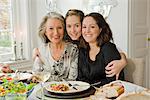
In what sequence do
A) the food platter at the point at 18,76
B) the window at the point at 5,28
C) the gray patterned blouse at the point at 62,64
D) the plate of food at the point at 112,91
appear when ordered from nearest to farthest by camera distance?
the plate of food at the point at 112,91 < the food platter at the point at 18,76 < the gray patterned blouse at the point at 62,64 < the window at the point at 5,28

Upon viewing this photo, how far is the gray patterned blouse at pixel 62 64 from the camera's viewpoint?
69.9 inches

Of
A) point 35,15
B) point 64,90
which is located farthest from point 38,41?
point 64,90

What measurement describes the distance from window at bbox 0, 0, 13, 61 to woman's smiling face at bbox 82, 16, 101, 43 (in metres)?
1.64

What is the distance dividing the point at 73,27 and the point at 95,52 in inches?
10.5

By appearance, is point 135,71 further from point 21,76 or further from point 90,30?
point 21,76

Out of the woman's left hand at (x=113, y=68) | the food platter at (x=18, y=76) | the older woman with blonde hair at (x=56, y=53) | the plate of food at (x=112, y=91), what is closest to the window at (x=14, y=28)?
the older woman with blonde hair at (x=56, y=53)

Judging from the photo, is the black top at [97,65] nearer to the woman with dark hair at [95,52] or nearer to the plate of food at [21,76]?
the woman with dark hair at [95,52]

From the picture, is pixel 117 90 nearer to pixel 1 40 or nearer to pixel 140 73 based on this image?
A: pixel 140 73

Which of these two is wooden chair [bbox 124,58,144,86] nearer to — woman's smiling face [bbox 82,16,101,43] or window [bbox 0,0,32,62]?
woman's smiling face [bbox 82,16,101,43]

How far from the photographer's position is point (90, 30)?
1.78 metres

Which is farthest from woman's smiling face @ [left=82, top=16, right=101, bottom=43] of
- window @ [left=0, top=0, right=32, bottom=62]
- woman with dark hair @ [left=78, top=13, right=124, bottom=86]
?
window @ [left=0, top=0, right=32, bottom=62]

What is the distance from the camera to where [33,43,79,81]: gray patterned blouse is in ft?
5.83

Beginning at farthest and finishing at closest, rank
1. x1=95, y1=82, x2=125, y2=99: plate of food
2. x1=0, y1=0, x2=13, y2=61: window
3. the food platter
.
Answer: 1. x1=0, y1=0, x2=13, y2=61: window
2. the food platter
3. x1=95, y1=82, x2=125, y2=99: plate of food

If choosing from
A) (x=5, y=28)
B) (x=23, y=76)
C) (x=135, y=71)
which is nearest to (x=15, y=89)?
(x=23, y=76)
